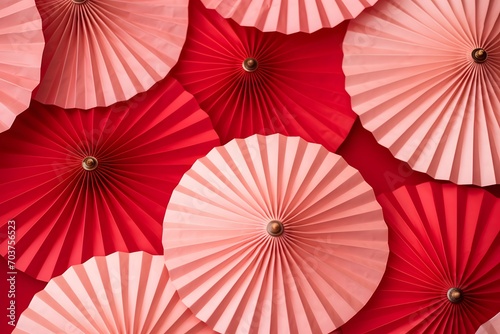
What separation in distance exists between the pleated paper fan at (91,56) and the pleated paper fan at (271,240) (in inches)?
11.0

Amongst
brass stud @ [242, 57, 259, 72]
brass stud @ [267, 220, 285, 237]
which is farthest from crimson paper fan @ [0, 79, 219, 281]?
brass stud @ [267, 220, 285, 237]

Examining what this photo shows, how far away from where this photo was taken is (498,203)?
1.69 m

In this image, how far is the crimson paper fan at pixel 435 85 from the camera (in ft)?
5.56

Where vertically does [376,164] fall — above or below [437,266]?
above

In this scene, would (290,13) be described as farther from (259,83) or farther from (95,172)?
(95,172)

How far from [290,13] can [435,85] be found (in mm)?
404

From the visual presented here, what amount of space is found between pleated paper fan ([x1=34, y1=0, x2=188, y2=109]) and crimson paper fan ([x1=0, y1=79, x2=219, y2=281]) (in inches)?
1.4

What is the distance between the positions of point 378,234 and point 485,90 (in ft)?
1.48

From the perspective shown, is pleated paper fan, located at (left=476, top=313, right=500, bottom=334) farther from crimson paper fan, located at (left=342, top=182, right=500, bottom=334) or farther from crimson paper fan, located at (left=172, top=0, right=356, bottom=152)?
crimson paper fan, located at (left=172, top=0, right=356, bottom=152)

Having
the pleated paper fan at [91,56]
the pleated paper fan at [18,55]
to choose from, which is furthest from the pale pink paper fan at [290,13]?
the pleated paper fan at [18,55]

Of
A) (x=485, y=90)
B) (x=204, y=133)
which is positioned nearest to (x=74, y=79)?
(x=204, y=133)

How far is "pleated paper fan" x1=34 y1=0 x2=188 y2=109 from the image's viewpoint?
1.68 m

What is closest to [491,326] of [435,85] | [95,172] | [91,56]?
[435,85]

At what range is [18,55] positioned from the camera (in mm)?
1612
